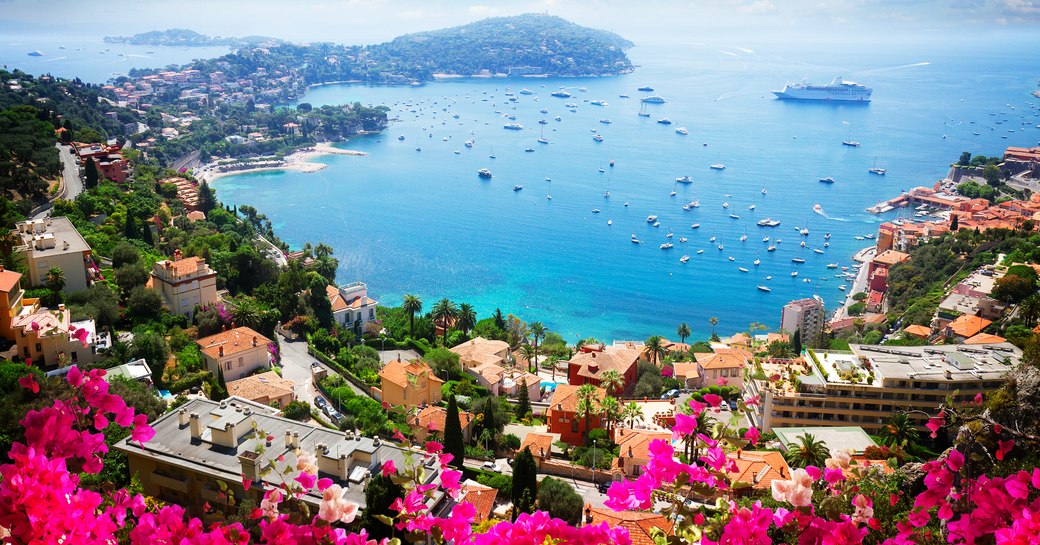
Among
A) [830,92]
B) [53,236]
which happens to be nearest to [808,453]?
[53,236]

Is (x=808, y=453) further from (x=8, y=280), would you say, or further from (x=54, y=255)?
(x=54, y=255)

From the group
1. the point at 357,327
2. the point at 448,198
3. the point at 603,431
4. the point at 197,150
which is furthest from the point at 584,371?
the point at 197,150

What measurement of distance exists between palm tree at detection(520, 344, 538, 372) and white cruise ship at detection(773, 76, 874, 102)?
7186cm

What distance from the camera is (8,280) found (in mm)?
14500

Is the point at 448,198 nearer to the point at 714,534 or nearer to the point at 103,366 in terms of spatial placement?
the point at 103,366

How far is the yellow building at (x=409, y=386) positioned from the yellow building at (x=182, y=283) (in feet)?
17.5

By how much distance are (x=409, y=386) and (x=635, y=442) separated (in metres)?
5.51

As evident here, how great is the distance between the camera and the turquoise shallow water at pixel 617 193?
35812 millimetres

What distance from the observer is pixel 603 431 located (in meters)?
16.7

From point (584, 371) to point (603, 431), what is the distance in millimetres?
3946

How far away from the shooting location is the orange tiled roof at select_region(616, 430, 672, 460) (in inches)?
587

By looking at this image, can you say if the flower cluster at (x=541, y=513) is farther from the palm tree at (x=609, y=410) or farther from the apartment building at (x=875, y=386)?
the apartment building at (x=875, y=386)

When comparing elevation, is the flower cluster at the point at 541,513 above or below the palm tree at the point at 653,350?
above

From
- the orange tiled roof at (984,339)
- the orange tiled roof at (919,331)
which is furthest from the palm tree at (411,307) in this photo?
the orange tiled roof at (984,339)
